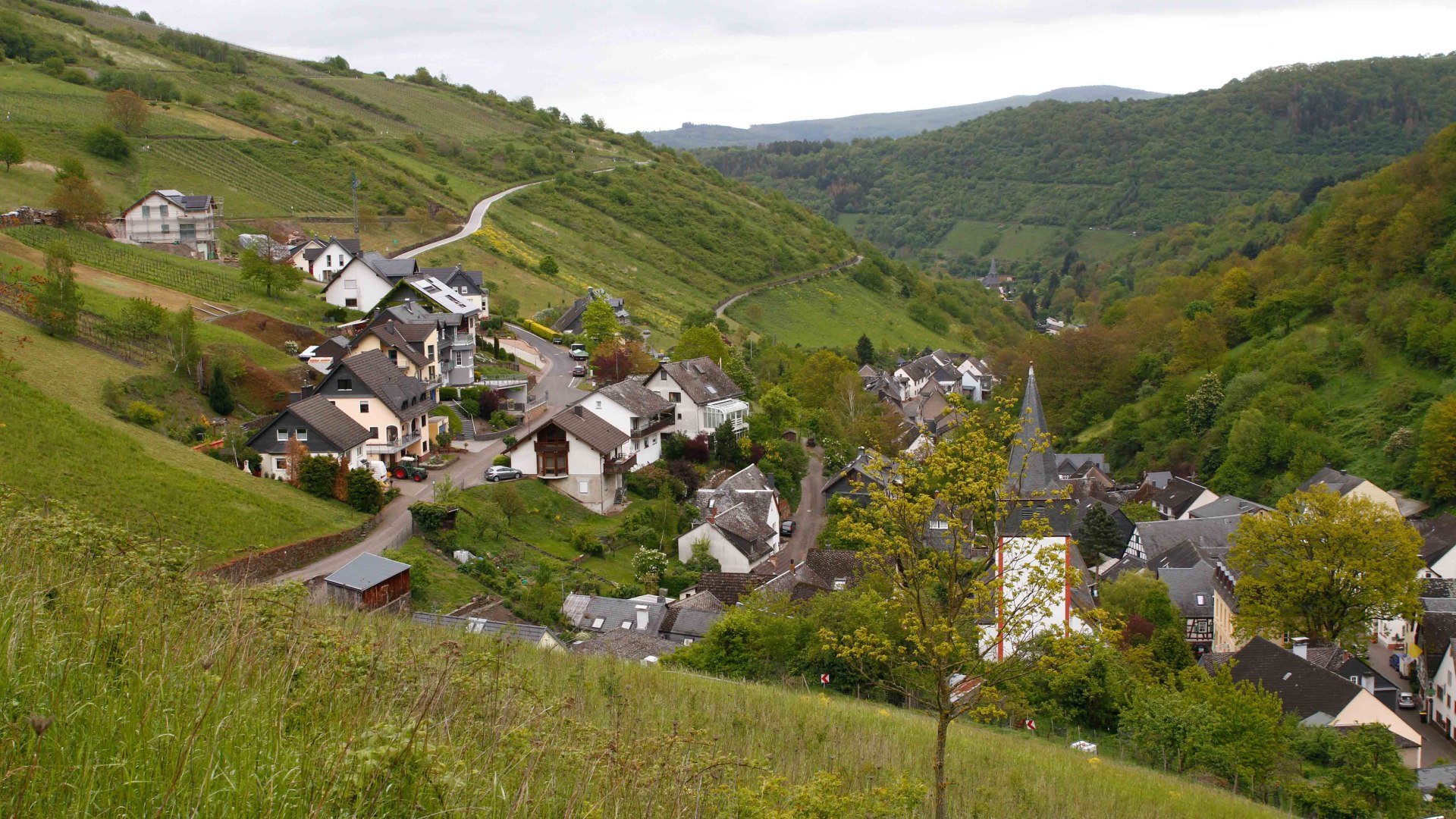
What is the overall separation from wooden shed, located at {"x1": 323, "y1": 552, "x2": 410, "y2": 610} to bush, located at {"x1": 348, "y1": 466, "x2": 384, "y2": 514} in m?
6.03

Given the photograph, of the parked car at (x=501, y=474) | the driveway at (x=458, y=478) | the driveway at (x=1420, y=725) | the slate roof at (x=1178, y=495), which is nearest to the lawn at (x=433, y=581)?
the driveway at (x=458, y=478)

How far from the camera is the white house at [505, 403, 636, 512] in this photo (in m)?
38.7

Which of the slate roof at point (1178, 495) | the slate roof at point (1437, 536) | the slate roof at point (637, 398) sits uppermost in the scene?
the slate roof at point (637, 398)

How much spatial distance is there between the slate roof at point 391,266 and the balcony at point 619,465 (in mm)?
19877

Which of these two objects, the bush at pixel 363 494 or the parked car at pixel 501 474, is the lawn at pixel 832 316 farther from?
the bush at pixel 363 494

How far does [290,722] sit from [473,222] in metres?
87.2

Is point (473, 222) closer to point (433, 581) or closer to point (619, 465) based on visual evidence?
point (619, 465)

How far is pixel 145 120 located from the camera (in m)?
77.8

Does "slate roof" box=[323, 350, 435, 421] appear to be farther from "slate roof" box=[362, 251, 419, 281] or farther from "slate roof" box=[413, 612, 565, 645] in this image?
"slate roof" box=[413, 612, 565, 645]

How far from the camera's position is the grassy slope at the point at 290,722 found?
4.57m

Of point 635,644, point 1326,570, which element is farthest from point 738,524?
point 1326,570

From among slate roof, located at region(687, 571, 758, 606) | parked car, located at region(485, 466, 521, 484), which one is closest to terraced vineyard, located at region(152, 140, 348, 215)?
parked car, located at region(485, 466, 521, 484)

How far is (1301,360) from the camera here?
68312 millimetres

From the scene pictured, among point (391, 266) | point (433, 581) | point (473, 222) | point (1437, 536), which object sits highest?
point (473, 222)
